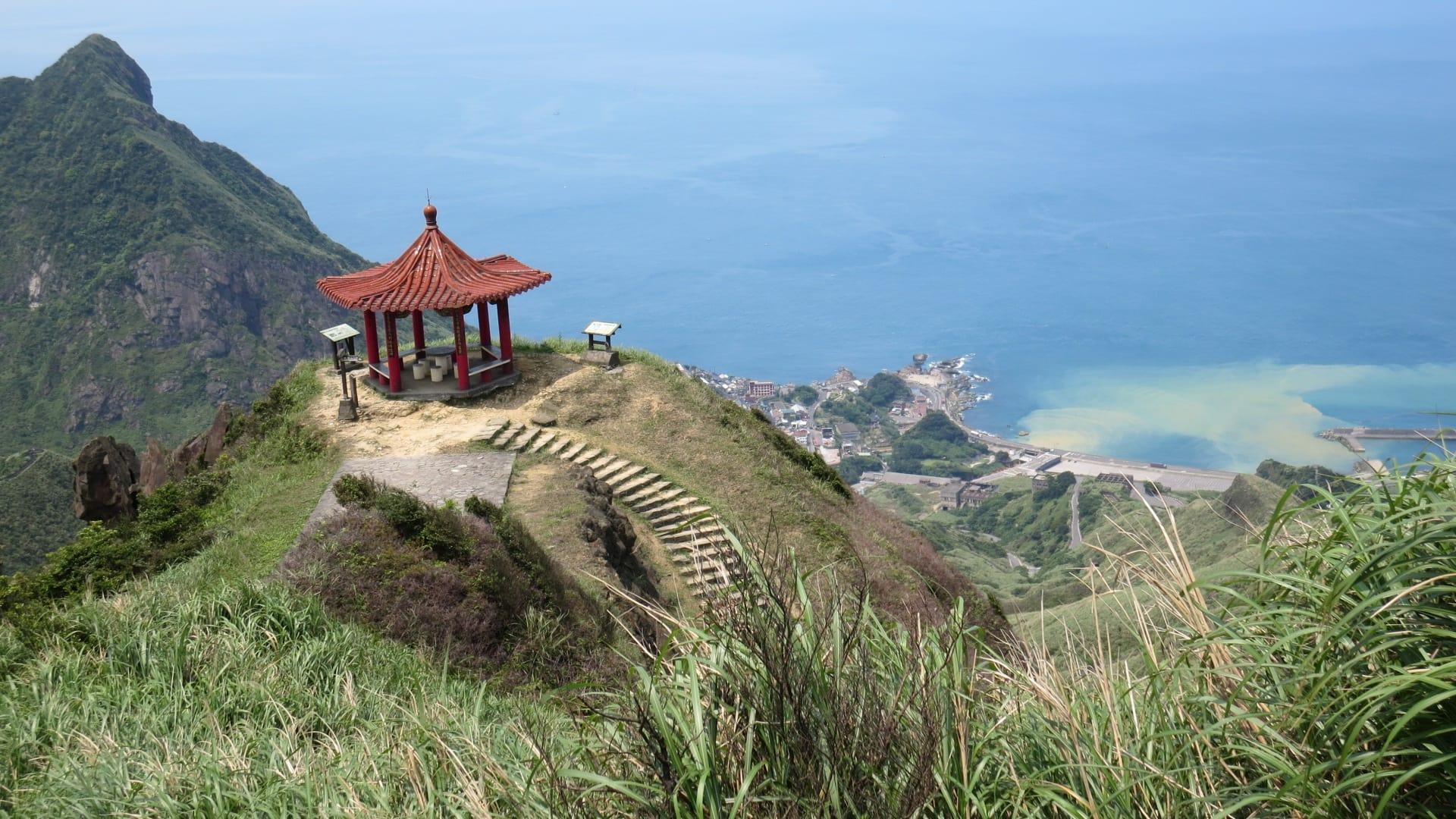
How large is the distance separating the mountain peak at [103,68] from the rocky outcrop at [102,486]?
192ft

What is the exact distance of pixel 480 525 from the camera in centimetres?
1580

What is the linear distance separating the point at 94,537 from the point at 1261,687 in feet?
52.9

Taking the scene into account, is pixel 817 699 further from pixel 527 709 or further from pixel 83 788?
pixel 83 788

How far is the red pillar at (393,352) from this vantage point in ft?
73.2

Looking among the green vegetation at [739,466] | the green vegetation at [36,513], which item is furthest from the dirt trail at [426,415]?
the green vegetation at [36,513]

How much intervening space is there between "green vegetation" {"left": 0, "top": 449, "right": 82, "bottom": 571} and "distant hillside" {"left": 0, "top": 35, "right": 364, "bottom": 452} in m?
13.2

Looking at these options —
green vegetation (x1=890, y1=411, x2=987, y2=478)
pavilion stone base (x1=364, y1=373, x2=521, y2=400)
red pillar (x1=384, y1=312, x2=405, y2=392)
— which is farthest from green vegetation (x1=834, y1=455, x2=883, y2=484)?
red pillar (x1=384, y1=312, x2=405, y2=392)

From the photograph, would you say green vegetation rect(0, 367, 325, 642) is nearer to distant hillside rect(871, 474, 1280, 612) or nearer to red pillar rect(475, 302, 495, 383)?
red pillar rect(475, 302, 495, 383)

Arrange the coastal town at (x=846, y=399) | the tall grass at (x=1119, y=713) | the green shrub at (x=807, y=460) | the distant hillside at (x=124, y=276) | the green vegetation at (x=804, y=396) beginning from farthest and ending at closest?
the green vegetation at (x=804, y=396) < the coastal town at (x=846, y=399) < the distant hillside at (x=124, y=276) < the green shrub at (x=807, y=460) < the tall grass at (x=1119, y=713)

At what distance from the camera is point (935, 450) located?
305ft

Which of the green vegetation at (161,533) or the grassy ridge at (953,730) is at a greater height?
the grassy ridge at (953,730)

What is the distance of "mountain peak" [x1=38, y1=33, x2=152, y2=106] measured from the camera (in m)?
72.1

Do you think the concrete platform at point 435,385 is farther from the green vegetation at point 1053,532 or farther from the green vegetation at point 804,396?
the green vegetation at point 804,396

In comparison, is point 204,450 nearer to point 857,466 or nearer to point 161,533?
point 161,533
